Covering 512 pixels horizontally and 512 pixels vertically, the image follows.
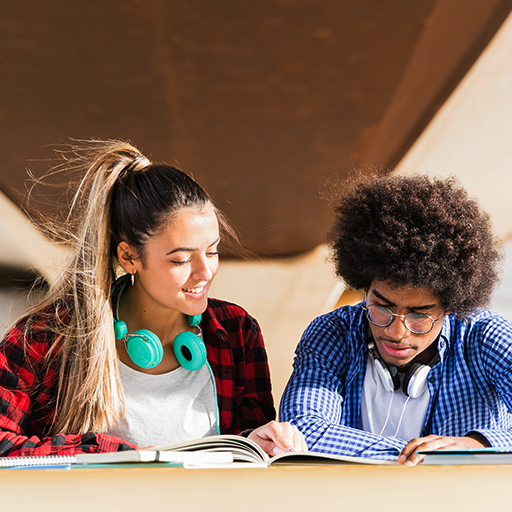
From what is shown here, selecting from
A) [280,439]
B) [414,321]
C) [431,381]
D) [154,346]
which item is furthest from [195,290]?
[431,381]

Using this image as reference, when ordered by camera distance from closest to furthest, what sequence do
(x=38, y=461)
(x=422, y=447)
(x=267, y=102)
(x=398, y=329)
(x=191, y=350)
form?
(x=38, y=461), (x=422, y=447), (x=398, y=329), (x=191, y=350), (x=267, y=102)

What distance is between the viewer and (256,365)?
1310mm

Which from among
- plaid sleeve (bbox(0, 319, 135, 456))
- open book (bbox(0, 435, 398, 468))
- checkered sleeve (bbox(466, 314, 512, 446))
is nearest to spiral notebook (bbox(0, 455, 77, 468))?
open book (bbox(0, 435, 398, 468))

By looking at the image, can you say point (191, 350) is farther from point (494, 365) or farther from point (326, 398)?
point (494, 365)

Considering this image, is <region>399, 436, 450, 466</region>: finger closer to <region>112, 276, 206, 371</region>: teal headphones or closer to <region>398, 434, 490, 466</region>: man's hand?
<region>398, 434, 490, 466</region>: man's hand

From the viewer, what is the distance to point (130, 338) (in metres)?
1.20

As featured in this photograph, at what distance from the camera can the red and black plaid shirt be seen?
3.41 ft

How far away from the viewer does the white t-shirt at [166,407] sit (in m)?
1.17

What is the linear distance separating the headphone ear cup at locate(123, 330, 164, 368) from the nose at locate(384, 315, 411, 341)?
1.66 ft

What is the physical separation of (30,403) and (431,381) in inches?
35.2

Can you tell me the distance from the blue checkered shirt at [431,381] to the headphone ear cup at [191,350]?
0.71 ft

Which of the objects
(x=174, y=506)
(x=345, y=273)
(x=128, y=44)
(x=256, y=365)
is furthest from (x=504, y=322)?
(x=128, y=44)

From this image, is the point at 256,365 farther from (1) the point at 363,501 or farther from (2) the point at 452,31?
(2) the point at 452,31

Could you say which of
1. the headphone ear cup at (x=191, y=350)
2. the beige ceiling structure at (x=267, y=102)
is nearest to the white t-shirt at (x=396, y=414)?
the headphone ear cup at (x=191, y=350)
